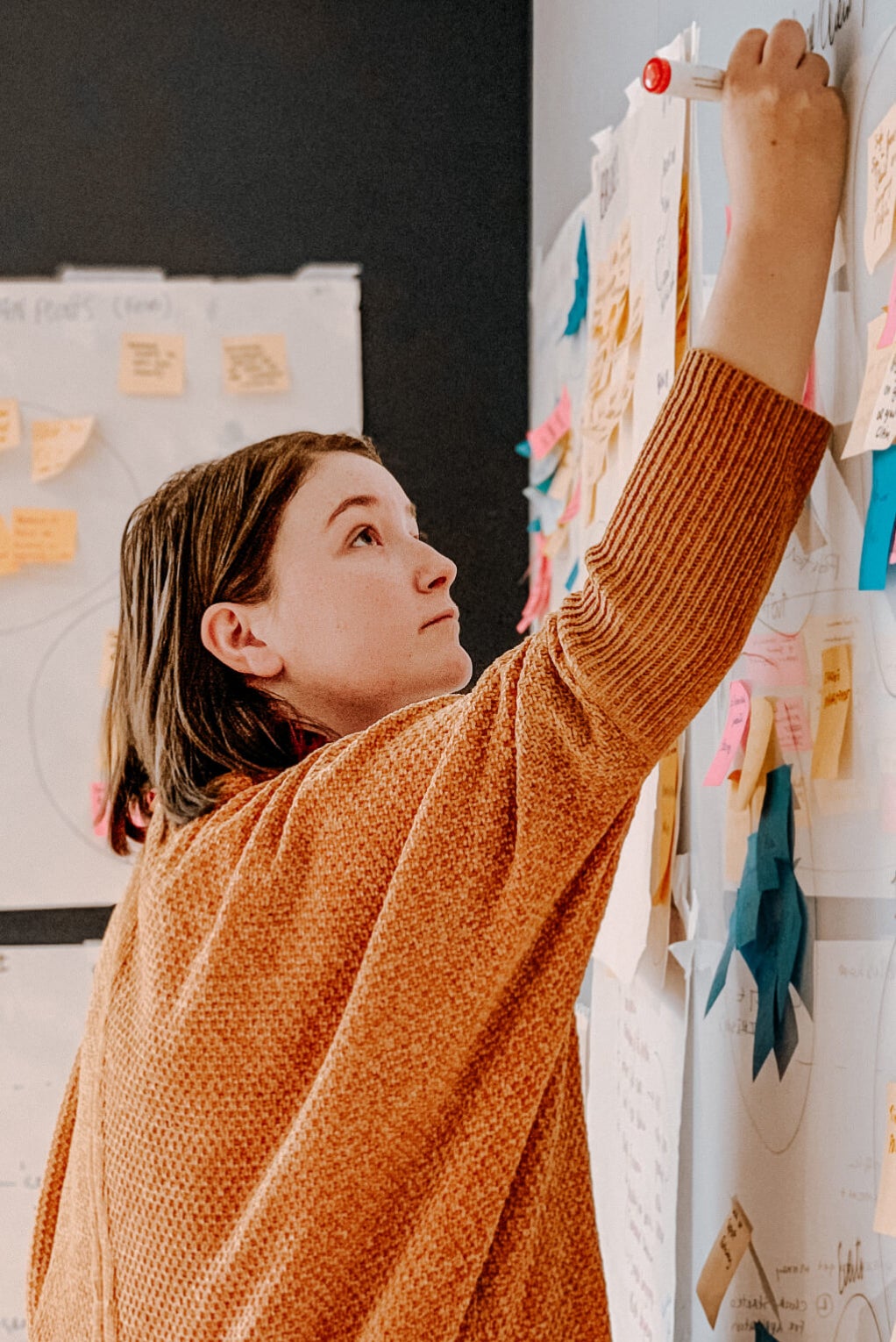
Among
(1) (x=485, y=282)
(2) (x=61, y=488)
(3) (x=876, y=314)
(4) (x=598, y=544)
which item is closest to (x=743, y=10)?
(3) (x=876, y=314)

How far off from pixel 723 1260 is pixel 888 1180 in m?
0.31

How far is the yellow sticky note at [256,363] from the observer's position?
192 centimetres

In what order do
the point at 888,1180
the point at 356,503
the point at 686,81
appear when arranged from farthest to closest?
1. the point at 356,503
2. the point at 686,81
3. the point at 888,1180

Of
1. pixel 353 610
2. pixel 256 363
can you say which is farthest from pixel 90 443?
pixel 353 610

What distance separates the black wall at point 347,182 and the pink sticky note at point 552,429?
0.20 m

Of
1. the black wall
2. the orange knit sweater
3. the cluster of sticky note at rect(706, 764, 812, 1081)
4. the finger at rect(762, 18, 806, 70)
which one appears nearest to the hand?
the finger at rect(762, 18, 806, 70)

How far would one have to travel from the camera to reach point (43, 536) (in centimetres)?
191

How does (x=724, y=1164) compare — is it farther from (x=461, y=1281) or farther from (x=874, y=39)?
(x=874, y=39)

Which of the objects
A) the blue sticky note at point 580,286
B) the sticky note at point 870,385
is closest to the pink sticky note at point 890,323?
the sticky note at point 870,385

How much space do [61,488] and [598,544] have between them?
4.60 feet

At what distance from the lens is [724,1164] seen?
94cm

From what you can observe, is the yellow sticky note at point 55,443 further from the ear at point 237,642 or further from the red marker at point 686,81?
the red marker at point 686,81

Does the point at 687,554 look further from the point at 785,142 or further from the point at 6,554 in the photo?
the point at 6,554

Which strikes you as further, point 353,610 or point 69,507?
point 69,507
